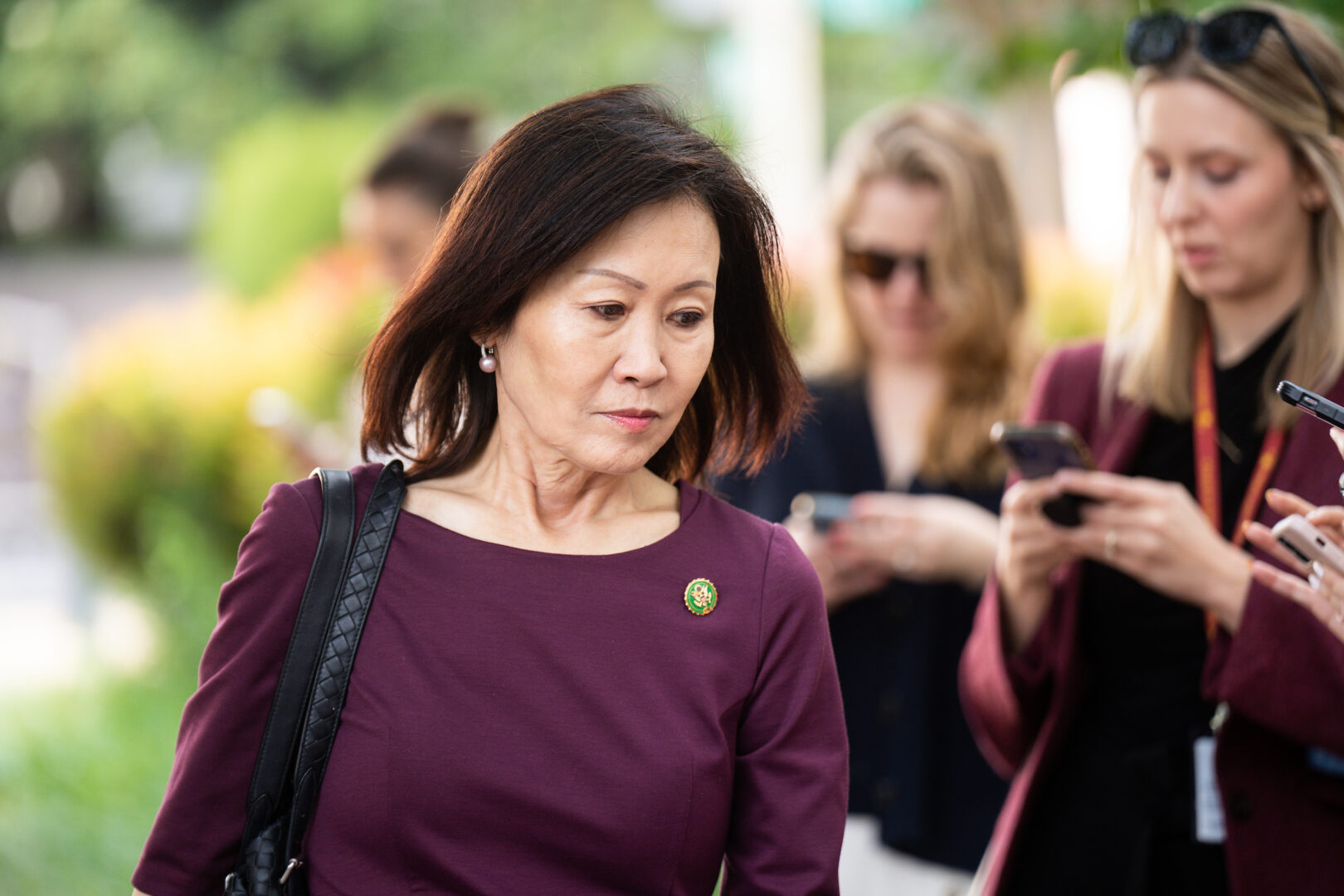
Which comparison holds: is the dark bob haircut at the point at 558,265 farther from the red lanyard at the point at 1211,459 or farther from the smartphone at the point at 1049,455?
the red lanyard at the point at 1211,459

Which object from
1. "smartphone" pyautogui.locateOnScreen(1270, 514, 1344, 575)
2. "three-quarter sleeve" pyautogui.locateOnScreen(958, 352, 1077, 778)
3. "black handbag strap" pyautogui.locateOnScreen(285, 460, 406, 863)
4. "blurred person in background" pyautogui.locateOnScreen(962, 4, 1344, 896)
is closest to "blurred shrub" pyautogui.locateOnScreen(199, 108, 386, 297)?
"three-quarter sleeve" pyautogui.locateOnScreen(958, 352, 1077, 778)

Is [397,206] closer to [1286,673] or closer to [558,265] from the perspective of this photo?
[558,265]

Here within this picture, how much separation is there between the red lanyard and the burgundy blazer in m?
0.03

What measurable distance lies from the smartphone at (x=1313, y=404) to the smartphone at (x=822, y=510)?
5.09 ft

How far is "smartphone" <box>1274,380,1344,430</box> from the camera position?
179 centimetres

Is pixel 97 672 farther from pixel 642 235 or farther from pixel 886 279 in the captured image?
pixel 642 235

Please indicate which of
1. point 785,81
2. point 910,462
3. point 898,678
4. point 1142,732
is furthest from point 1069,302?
point 785,81

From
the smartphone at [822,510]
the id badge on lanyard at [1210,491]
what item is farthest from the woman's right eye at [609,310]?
the smartphone at [822,510]

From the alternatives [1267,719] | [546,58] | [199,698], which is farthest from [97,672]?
[546,58]

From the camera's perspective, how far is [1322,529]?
6.32 ft

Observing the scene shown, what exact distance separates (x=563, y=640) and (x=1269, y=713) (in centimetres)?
118

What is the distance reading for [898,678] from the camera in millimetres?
3422

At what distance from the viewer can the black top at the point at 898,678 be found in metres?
3.34

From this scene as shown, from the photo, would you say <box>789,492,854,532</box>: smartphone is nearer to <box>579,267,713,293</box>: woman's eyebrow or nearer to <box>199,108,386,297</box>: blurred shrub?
<box>579,267,713,293</box>: woman's eyebrow
